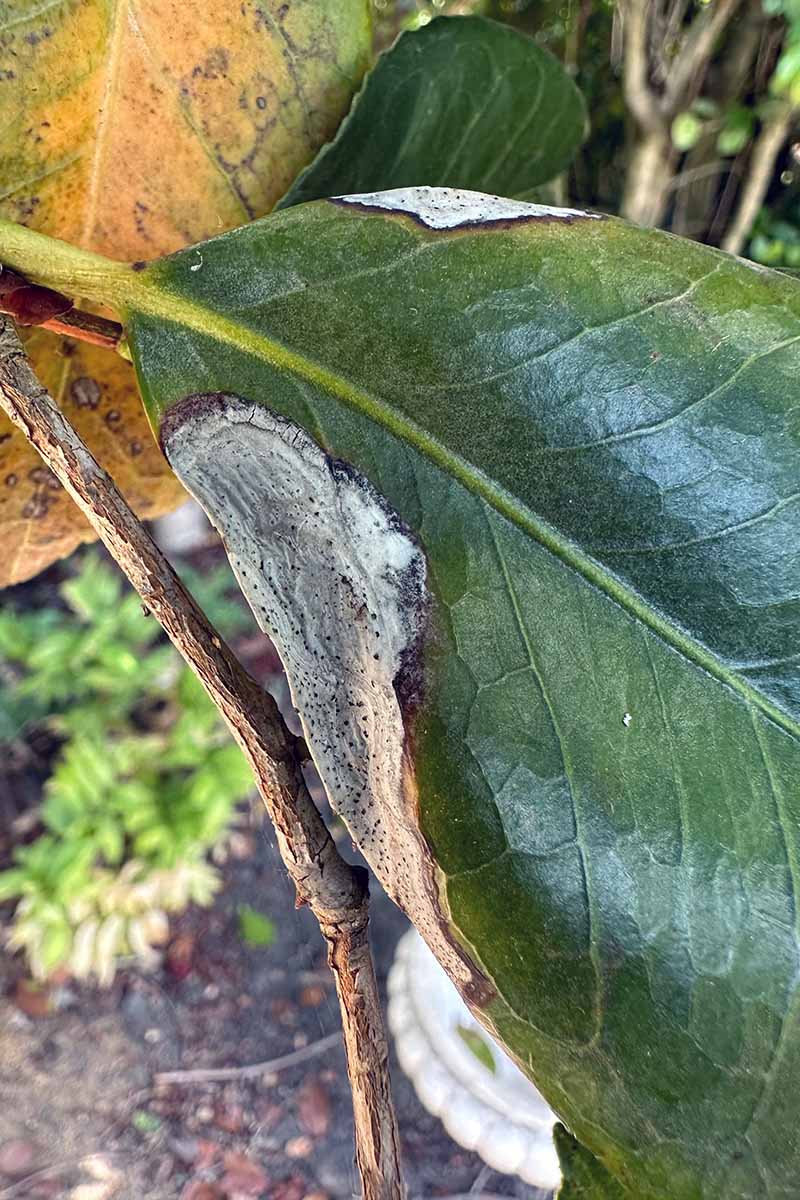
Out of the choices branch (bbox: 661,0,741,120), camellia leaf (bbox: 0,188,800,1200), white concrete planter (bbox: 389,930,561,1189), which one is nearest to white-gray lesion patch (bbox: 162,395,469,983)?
camellia leaf (bbox: 0,188,800,1200)

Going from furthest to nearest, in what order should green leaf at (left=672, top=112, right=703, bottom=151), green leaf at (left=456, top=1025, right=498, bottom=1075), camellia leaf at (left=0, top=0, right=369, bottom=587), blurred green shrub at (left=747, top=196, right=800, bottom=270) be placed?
blurred green shrub at (left=747, top=196, right=800, bottom=270), green leaf at (left=672, top=112, right=703, bottom=151), green leaf at (left=456, top=1025, right=498, bottom=1075), camellia leaf at (left=0, top=0, right=369, bottom=587)

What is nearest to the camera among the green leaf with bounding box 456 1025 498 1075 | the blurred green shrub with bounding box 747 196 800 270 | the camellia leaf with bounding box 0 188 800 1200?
the camellia leaf with bounding box 0 188 800 1200

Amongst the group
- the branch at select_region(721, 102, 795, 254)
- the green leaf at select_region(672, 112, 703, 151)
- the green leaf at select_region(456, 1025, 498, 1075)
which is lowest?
the green leaf at select_region(456, 1025, 498, 1075)

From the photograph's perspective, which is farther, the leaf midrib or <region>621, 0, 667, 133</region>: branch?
<region>621, 0, 667, 133</region>: branch

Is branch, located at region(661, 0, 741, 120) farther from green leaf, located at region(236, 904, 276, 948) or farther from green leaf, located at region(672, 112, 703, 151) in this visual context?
green leaf, located at region(236, 904, 276, 948)

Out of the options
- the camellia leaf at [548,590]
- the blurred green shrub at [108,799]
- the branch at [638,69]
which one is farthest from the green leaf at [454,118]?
the blurred green shrub at [108,799]

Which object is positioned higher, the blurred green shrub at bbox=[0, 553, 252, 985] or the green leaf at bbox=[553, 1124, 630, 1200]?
the green leaf at bbox=[553, 1124, 630, 1200]
